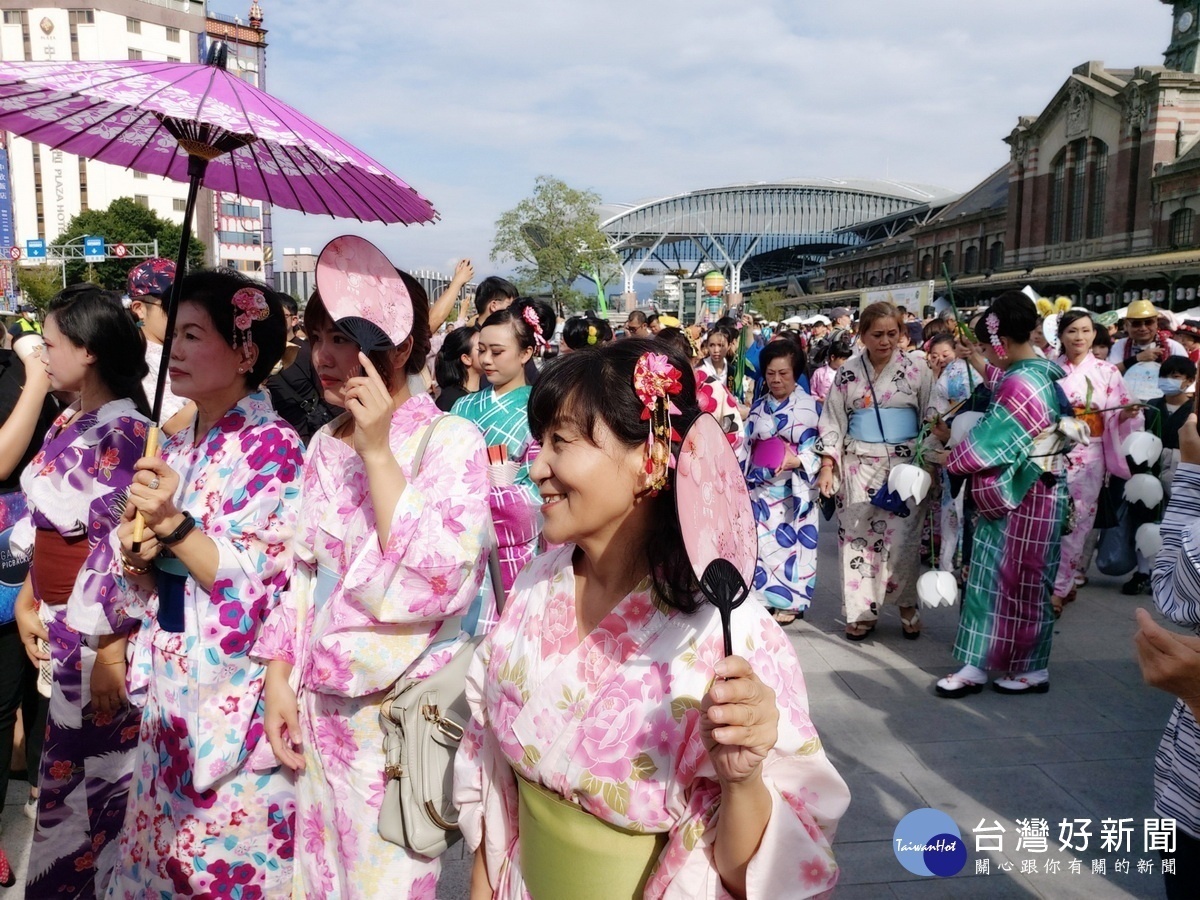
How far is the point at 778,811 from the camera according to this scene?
1.21 metres

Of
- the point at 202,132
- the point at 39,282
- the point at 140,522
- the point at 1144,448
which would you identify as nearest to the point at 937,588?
the point at 1144,448

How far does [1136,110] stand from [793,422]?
103 ft

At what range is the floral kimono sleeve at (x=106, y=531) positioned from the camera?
2182mm

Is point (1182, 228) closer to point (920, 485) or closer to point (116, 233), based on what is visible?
point (920, 485)

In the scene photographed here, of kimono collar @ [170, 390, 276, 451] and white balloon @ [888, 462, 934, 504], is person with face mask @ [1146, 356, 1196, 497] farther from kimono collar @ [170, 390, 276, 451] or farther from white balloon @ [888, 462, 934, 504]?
kimono collar @ [170, 390, 276, 451]

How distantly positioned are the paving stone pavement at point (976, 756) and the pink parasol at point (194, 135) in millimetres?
2107

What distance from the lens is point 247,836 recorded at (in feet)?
6.70

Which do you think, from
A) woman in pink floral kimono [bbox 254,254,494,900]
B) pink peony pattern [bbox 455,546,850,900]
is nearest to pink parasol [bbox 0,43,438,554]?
woman in pink floral kimono [bbox 254,254,494,900]

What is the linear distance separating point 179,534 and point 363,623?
464mm

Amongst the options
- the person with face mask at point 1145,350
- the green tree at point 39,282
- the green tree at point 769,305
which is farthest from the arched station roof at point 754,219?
the person with face mask at point 1145,350

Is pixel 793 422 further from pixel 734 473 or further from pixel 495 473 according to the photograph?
pixel 734 473

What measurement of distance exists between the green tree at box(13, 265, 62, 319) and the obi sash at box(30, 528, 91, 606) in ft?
132

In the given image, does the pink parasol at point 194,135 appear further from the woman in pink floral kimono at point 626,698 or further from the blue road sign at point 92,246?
the blue road sign at point 92,246

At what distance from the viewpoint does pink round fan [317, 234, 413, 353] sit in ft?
5.91
